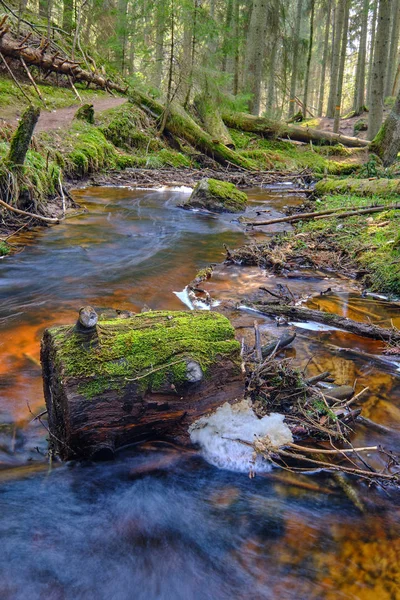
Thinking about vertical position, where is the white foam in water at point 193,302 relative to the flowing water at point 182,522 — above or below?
above

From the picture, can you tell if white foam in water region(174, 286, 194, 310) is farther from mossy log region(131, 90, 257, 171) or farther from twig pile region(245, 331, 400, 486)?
mossy log region(131, 90, 257, 171)

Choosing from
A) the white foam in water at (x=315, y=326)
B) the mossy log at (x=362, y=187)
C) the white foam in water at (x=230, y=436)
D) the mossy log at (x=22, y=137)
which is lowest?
the white foam in water at (x=230, y=436)

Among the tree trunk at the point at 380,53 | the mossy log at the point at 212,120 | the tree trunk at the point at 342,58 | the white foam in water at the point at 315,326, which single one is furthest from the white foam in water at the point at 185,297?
the tree trunk at the point at 342,58

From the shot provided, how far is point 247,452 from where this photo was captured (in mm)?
2746

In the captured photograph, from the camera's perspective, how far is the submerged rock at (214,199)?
35.7ft

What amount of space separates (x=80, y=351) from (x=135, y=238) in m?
6.07

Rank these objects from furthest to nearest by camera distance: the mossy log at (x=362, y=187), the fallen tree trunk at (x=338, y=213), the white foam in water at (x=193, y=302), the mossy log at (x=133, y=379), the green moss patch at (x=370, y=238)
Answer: the mossy log at (x=362, y=187), the fallen tree trunk at (x=338, y=213), the green moss patch at (x=370, y=238), the white foam in water at (x=193, y=302), the mossy log at (x=133, y=379)

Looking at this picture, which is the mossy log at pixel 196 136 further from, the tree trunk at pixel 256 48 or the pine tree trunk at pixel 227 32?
the tree trunk at pixel 256 48

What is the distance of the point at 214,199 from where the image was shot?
36.0 feet

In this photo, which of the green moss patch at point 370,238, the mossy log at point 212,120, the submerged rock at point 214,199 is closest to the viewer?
the green moss patch at point 370,238

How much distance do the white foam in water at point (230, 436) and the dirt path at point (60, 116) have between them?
11844 mm

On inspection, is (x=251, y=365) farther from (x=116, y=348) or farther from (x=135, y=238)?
(x=135, y=238)

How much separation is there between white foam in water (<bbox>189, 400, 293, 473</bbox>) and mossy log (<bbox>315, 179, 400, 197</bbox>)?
24.9ft

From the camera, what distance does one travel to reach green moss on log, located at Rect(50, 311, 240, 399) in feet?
7.85
